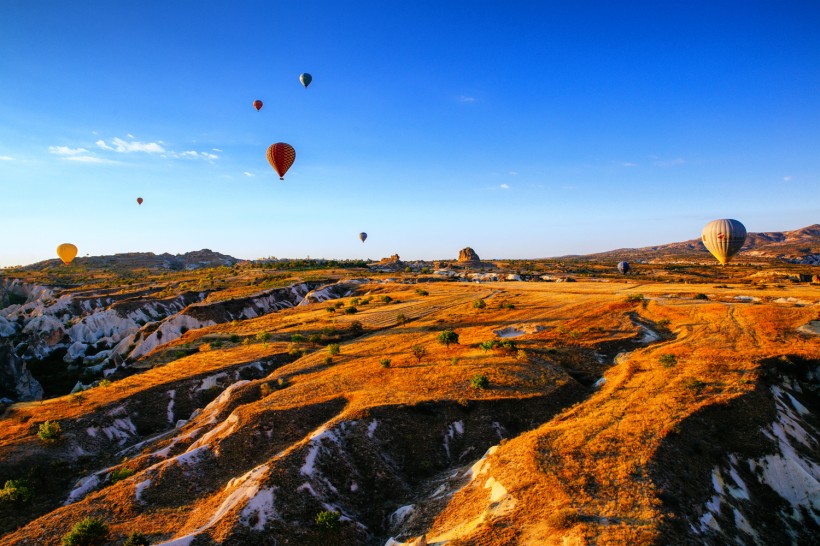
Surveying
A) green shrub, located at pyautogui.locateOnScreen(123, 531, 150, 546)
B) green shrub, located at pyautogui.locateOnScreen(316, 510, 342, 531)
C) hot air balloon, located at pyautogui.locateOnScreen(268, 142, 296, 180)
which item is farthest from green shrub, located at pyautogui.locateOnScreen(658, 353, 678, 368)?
hot air balloon, located at pyautogui.locateOnScreen(268, 142, 296, 180)

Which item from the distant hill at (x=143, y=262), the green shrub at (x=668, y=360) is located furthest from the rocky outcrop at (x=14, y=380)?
the distant hill at (x=143, y=262)

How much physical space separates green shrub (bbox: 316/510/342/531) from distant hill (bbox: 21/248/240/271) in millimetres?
165412

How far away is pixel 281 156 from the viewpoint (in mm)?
48312

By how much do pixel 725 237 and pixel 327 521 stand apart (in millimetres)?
59789

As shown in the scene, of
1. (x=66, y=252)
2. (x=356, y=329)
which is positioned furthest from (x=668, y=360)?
(x=66, y=252)

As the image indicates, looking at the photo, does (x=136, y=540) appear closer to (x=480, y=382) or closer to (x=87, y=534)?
(x=87, y=534)

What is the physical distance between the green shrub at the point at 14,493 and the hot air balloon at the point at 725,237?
6874 cm

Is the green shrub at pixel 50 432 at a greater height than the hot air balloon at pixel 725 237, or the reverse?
the hot air balloon at pixel 725 237

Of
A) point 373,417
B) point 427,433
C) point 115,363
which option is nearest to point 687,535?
point 427,433

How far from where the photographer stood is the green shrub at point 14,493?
667 inches

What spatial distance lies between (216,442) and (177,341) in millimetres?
30855

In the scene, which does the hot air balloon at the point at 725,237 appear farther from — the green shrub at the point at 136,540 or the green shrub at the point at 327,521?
the green shrub at the point at 136,540

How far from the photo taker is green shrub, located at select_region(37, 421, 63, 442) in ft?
71.6

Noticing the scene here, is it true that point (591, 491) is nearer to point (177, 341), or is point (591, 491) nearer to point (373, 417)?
point (373, 417)
